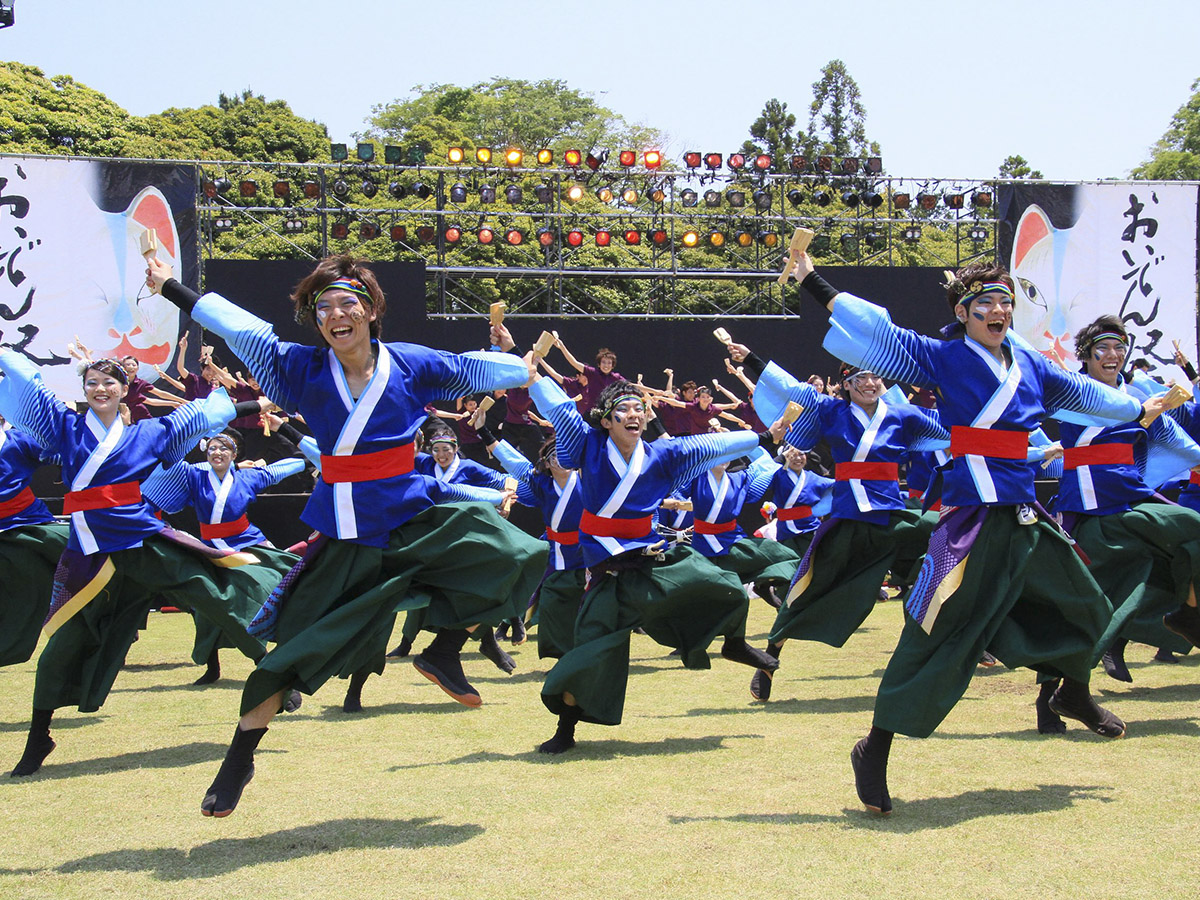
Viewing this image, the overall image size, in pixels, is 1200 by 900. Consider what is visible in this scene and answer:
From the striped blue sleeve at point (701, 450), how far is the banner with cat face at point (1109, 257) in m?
11.3

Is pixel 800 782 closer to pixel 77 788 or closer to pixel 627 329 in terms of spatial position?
pixel 77 788

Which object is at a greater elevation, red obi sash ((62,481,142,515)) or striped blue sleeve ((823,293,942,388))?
striped blue sleeve ((823,293,942,388))

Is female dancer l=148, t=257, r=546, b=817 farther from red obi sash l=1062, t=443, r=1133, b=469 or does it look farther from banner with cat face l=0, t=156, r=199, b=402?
banner with cat face l=0, t=156, r=199, b=402

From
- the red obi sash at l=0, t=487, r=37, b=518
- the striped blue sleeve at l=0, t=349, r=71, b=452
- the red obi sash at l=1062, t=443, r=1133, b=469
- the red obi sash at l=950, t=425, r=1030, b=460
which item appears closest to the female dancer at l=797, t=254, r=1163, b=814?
the red obi sash at l=950, t=425, r=1030, b=460

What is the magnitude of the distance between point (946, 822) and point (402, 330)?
37.3 ft

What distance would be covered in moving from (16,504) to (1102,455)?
18.3ft

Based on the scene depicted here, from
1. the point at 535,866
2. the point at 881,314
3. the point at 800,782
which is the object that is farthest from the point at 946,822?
the point at 881,314

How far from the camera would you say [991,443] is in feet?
14.4

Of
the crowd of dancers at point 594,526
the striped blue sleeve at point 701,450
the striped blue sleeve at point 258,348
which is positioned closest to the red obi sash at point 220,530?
the crowd of dancers at point 594,526

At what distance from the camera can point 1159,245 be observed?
16.2 metres

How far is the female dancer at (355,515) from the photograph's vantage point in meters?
4.10

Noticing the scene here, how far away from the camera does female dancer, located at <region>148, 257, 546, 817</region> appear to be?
410 centimetres

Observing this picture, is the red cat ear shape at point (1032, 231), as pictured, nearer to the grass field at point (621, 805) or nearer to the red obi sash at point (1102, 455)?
the grass field at point (621, 805)

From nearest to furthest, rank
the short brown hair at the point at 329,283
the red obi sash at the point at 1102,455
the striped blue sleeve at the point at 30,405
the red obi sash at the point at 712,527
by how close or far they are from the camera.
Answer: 1. the short brown hair at the point at 329,283
2. the striped blue sleeve at the point at 30,405
3. the red obi sash at the point at 1102,455
4. the red obi sash at the point at 712,527
